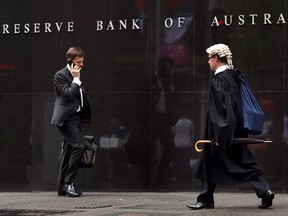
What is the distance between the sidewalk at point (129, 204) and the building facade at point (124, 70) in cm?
48

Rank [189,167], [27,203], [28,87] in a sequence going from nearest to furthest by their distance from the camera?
1. [27,203]
2. [189,167]
3. [28,87]

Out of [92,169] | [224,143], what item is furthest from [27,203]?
[224,143]

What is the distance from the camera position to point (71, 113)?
1072cm

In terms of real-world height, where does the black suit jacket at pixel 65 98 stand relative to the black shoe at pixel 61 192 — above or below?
above

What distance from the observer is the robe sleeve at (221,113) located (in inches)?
324

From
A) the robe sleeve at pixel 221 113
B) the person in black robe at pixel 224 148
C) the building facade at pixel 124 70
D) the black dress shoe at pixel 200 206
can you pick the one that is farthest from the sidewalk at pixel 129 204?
the robe sleeve at pixel 221 113

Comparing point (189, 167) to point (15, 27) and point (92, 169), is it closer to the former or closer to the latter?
point (92, 169)

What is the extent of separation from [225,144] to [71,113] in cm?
308

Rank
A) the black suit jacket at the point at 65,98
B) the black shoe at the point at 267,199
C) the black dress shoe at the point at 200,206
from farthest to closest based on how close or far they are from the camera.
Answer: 1. the black suit jacket at the point at 65,98
2. the black dress shoe at the point at 200,206
3. the black shoe at the point at 267,199

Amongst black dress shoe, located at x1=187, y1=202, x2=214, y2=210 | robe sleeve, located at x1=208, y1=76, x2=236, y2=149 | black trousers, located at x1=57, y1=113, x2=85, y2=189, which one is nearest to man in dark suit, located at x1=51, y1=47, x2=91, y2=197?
black trousers, located at x1=57, y1=113, x2=85, y2=189

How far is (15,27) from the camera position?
1252 cm

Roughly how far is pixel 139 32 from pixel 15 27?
2040 millimetres

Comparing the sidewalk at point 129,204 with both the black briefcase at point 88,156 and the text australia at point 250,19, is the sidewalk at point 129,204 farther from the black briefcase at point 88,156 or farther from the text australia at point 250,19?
the text australia at point 250,19

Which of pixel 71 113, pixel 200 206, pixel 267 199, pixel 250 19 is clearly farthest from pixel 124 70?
pixel 267 199
